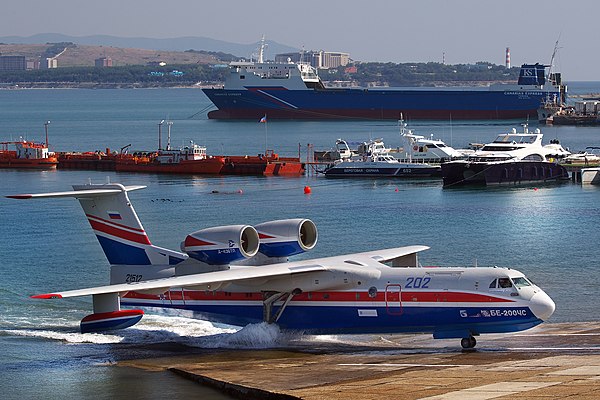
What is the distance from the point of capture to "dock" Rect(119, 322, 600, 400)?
2123 cm

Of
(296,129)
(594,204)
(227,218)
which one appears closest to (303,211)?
(227,218)

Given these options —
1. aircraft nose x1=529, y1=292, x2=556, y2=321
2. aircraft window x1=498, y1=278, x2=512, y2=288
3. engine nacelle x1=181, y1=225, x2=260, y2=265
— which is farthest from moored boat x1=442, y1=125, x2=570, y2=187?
aircraft nose x1=529, y1=292, x2=556, y2=321

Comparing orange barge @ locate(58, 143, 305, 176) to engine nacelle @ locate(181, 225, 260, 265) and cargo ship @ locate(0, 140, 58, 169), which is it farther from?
engine nacelle @ locate(181, 225, 260, 265)

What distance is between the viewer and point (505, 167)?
77.5m

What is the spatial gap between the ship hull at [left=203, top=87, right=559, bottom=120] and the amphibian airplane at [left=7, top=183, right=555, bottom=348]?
398 ft

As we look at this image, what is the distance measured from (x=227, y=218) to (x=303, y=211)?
5108 mm

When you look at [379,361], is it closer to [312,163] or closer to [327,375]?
[327,375]

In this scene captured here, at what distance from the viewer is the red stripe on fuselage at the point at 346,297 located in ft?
85.0

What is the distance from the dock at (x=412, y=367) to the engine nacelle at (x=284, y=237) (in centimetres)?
245

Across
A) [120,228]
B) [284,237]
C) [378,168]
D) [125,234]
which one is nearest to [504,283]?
[284,237]

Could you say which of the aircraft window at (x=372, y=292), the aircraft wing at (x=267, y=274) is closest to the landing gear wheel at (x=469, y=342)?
the aircraft window at (x=372, y=292)

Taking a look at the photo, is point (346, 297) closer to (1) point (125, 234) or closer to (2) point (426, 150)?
(1) point (125, 234)

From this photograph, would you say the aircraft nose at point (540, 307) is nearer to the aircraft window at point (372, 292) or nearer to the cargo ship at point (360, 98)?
the aircraft window at point (372, 292)

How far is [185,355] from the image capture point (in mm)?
28281
